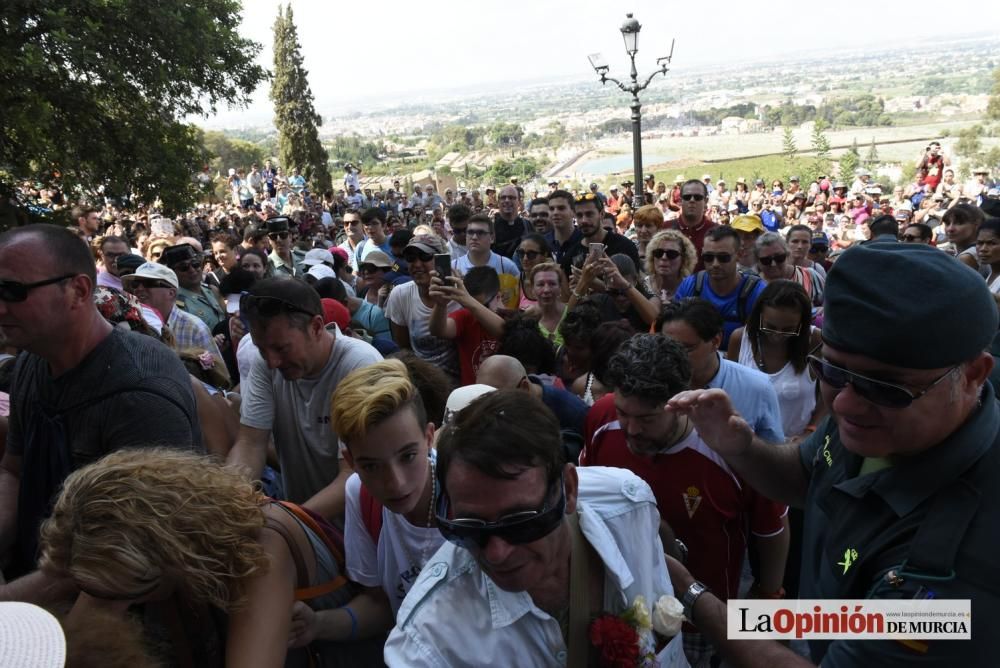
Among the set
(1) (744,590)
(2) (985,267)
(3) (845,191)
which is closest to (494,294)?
(1) (744,590)

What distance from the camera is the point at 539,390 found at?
345cm

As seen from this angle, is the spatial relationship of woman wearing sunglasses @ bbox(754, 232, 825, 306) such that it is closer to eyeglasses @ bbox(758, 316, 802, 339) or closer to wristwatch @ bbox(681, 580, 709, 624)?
eyeglasses @ bbox(758, 316, 802, 339)

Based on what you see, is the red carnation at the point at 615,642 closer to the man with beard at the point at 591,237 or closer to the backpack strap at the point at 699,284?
the backpack strap at the point at 699,284

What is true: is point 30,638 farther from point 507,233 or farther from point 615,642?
point 507,233

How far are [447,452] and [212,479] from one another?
0.69 m

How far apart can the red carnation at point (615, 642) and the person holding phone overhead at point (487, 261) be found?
14.8 ft

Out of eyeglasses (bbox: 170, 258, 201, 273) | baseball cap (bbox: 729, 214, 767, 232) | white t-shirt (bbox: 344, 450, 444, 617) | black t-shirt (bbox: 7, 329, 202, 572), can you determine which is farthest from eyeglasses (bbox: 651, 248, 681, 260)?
black t-shirt (bbox: 7, 329, 202, 572)

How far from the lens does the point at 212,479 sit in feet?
6.29

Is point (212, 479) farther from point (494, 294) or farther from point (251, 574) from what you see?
point (494, 294)

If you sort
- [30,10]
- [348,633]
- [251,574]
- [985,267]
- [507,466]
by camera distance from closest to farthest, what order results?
[507,466] < [251,574] < [348,633] < [985,267] < [30,10]

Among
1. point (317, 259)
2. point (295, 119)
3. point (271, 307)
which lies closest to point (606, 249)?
point (317, 259)

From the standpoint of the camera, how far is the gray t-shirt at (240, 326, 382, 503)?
10.1 ft

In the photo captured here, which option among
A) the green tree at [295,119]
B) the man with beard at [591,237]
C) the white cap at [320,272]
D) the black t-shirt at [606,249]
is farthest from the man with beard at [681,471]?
the green tree at [295,119]

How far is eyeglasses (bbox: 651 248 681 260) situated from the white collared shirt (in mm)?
3944
